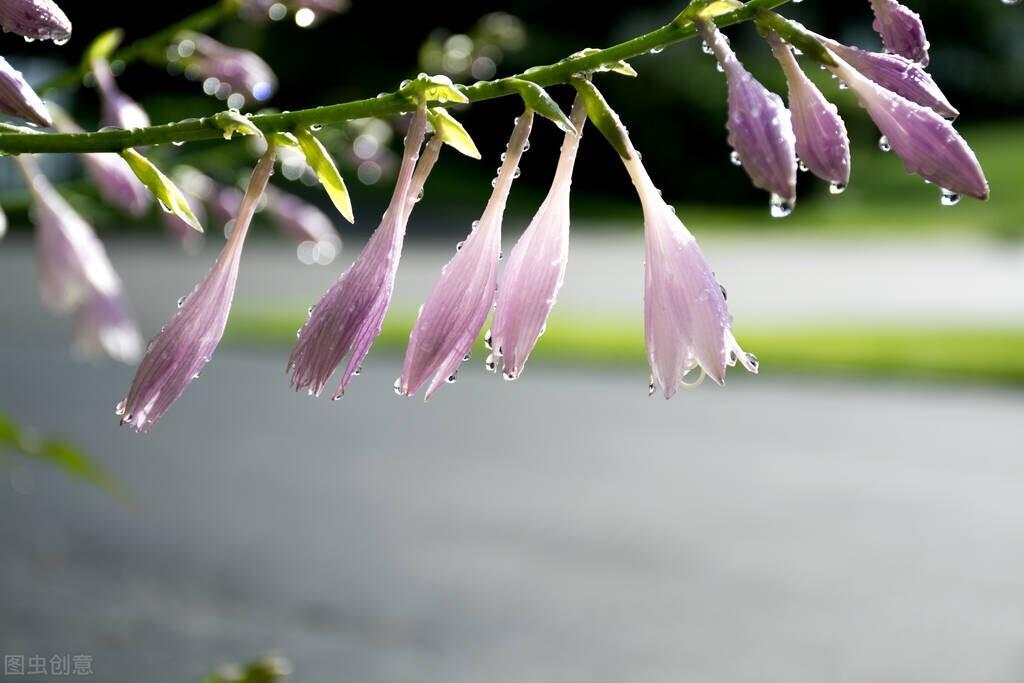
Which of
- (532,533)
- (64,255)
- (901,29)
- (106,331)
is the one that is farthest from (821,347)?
(901,29)

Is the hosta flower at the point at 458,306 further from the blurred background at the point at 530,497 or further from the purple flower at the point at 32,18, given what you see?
the blurred background at the point at 530,497

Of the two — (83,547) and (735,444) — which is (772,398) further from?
(83,547)

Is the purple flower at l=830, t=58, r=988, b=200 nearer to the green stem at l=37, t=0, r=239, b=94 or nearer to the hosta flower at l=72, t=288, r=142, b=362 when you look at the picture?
the green stem at l=37, t=0, r=239, b=94

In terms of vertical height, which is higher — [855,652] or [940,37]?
[940,37]

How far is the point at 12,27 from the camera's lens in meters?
0.54

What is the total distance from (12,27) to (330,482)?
3.80m

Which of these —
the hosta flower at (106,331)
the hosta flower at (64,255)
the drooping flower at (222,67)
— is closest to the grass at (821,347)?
the hosta flower at (106,331)

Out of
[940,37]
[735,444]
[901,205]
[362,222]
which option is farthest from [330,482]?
[940,37]

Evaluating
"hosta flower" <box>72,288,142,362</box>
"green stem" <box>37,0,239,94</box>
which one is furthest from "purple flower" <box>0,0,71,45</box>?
"hosta flower" <box>72,288,142,362</box>

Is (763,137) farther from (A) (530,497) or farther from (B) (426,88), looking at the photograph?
(A) (530,497)

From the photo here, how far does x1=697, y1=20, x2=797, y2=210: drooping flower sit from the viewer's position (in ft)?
1.52

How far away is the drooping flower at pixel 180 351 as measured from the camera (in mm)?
540

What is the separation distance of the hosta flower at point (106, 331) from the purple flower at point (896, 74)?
95 centimetres

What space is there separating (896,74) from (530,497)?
364 cm
